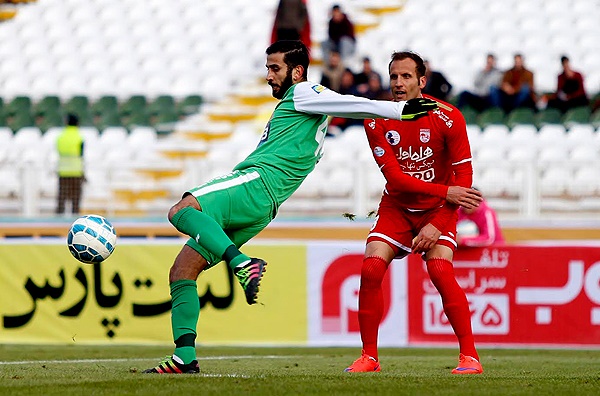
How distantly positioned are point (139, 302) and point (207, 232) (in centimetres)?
608

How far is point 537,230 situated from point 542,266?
2945mm

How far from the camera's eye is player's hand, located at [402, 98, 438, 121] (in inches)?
263

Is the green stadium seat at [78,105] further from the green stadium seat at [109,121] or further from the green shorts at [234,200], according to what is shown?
the green shorts at [234,200]

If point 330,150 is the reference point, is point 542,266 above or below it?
below

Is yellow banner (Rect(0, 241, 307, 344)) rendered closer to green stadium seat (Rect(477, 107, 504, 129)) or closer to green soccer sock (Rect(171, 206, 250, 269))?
green soccer sock (Rect(171, 206, 250, 269))

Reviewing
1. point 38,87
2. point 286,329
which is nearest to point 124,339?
point 286,329

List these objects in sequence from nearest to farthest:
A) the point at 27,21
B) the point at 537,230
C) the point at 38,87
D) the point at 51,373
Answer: the point at 51,373 → the point at 537,230 → the point at 38,87 → the point at 27,21

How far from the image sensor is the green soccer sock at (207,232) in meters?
6.66

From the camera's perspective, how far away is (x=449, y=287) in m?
7.61

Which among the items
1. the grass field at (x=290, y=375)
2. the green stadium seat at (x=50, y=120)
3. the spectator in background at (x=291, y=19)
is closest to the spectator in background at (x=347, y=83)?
the spectator in background at (x=291, y=19)

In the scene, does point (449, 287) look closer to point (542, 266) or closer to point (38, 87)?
point (542, 266)

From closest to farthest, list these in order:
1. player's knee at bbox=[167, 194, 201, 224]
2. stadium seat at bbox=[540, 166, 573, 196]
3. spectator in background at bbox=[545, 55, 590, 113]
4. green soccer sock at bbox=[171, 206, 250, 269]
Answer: green soccer sock at bbox=[171, 206, 250, 269] < player's knee at bbox=[167, 194, 201, 224] < stadium seat at bbox=[540, 166, 573, 196] < spectator in background at bbox=[545, 55, 590, 113]

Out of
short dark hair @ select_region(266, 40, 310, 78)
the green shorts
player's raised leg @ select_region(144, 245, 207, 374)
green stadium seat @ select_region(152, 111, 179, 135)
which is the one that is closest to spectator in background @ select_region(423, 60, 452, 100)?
green stadium seat @ select_region(152, 111, 179, 135)

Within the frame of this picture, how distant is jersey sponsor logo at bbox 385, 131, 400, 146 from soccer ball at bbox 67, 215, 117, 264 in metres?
2.00
